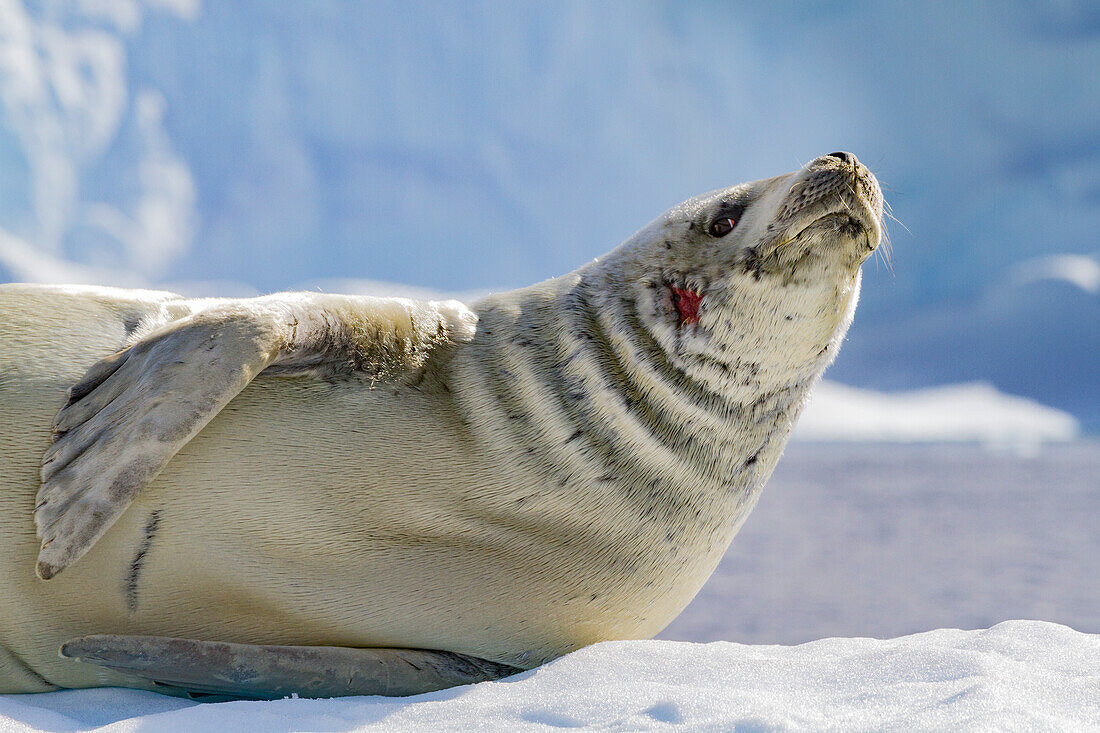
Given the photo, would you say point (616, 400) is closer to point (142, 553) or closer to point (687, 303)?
point (687, 303)

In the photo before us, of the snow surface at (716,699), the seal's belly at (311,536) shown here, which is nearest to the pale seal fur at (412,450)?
the seal's belly at (311,536)

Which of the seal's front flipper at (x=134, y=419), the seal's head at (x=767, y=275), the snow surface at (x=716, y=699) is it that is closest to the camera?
the snow surface at (x=716, y=699)

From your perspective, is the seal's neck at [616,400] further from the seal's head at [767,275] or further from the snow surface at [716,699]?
the snow surface at [716,699]

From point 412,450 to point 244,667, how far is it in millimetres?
708

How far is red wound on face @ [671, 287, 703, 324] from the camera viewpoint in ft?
9.66

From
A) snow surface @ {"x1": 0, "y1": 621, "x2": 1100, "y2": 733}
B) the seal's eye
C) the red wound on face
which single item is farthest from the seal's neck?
snow surface @ {"x1": 0, "y1": 621, "x2": 1100, "y2": 733}

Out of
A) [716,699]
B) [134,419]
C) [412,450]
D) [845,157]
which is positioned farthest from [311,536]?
[845,157]

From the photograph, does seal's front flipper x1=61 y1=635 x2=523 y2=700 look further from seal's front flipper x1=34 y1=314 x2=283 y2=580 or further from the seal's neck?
the seal's neck

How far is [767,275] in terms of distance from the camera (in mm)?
2842

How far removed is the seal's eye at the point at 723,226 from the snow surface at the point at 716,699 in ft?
4.13

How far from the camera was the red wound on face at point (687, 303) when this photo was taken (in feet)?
9.66

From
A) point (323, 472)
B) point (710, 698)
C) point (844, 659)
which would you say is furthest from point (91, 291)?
point (844, 659)

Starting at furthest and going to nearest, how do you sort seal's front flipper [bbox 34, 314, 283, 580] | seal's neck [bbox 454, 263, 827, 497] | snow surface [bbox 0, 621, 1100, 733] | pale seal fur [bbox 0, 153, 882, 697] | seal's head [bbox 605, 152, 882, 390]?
seal's neck [bbox 454, 263, 827, 497], seal's head [bbox 605, 152, 882, 390], pale seal fur [bbox 0, 153, 882, 697], seal's front flipper [bbox 34, 314, 283, 580], snow surface [bbox 0, 621, 1100, 733]

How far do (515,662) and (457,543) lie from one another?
1.23ft
